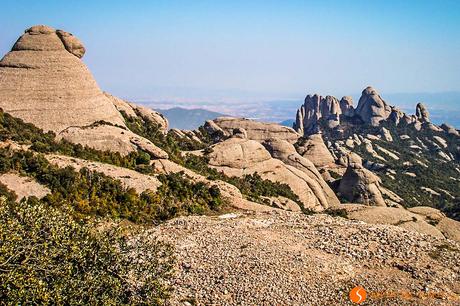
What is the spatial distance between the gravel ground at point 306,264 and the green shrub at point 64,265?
3519 mm

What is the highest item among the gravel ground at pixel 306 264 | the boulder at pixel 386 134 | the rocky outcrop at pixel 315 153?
the gravel ground at pixel 306 264

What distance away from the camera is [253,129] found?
99.2 meters

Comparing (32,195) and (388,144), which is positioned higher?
(32,195)

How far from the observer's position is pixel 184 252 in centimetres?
3550

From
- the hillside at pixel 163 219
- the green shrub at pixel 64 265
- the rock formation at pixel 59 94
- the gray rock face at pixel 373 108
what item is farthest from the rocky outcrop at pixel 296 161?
the gray rock face at pixel 373 108

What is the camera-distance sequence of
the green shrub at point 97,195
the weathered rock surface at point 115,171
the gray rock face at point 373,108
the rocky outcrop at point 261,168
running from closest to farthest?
1. the green shrub at point 97,195
2. the weathered rock surface at point 115,171
3. the rocky outcrop at point 261,168
4. the gray rock face at point 373,108

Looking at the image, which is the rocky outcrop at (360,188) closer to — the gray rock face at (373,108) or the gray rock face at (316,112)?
the gray rock face at (316,112)

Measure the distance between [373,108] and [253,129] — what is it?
103 m

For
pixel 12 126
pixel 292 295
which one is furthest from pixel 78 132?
pixel 292 295

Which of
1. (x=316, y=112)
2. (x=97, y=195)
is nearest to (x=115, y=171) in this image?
(x=97, y=195)

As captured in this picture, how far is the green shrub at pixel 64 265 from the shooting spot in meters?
19.8

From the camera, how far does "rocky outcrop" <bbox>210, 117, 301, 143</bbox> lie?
97500mm

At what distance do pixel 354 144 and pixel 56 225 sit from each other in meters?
147

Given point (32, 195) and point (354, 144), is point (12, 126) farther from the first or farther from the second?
point (354, 144)
